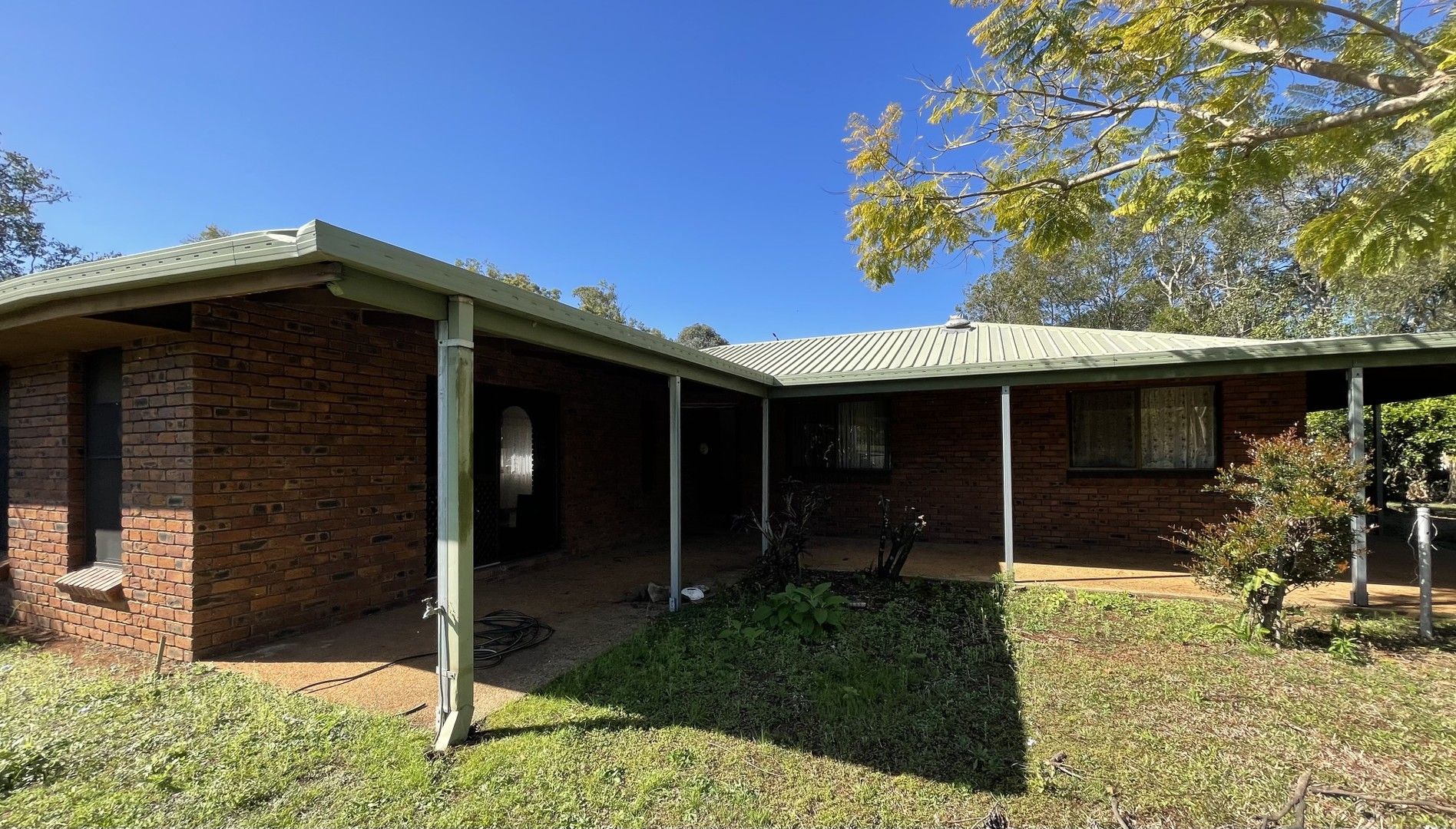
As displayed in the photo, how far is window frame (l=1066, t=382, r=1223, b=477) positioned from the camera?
7.48m

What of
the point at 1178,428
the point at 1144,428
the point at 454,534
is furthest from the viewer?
the point at 1144,428

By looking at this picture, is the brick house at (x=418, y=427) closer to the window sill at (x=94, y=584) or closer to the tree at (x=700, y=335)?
the window sill at (x=94, y=584)

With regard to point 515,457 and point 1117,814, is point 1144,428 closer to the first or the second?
point 1117,814

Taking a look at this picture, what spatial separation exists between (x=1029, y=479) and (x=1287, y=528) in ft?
13.3

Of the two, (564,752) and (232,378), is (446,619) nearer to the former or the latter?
(564,752)

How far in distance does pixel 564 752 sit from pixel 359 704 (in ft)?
4.59

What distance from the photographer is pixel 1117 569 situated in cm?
675

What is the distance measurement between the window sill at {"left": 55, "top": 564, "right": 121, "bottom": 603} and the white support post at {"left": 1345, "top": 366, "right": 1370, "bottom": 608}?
919cm

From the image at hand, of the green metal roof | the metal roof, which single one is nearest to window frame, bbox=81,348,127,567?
the green metal roof

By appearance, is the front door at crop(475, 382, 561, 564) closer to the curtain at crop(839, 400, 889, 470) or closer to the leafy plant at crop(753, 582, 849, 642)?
the leafy plant at crop(753, 582, 849, 642)

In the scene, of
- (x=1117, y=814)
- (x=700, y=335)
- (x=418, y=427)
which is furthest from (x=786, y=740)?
(x=700, y=335)

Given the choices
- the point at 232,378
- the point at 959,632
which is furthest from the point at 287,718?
the point at 959,632

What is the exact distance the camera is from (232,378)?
13.5ft

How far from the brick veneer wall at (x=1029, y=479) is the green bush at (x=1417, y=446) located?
7.02m
